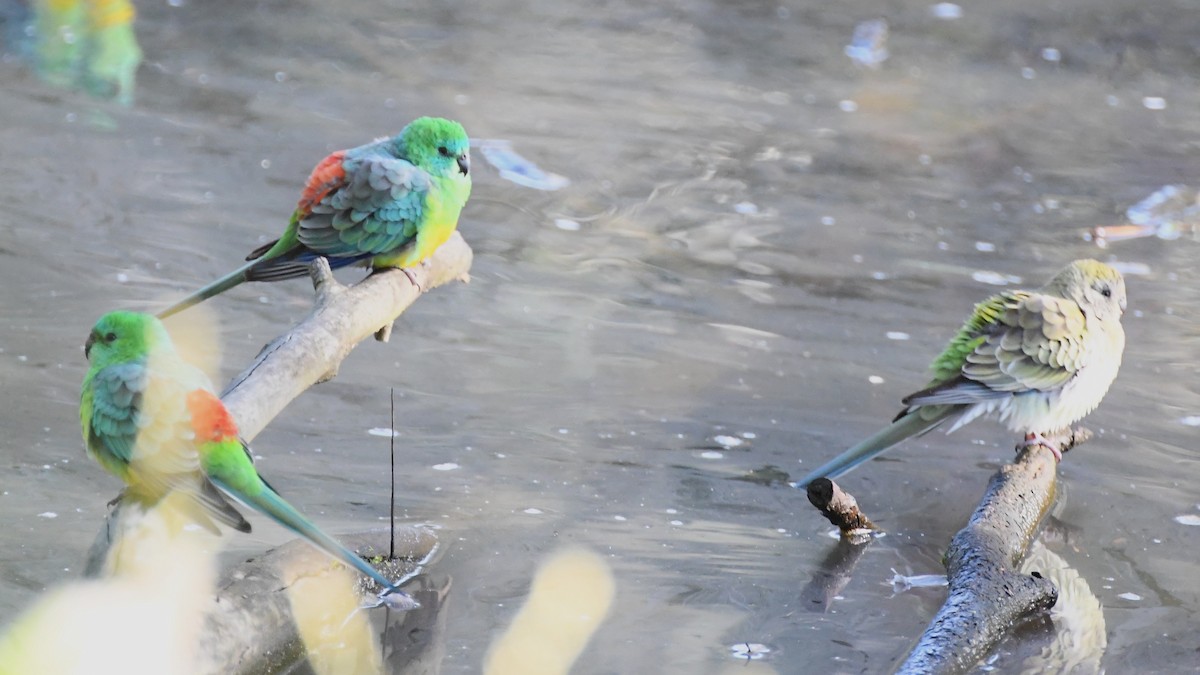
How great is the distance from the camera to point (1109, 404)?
5.48 meters

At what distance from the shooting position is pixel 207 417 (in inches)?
108

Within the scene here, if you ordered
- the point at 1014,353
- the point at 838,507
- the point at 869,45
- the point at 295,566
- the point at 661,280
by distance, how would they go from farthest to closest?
1. the point at 869,45
2. the point at 661,280
3. the point at 1014,353
4. the point at 838,507
5. the point at 295,566

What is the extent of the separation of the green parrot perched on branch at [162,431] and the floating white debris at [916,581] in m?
1.84

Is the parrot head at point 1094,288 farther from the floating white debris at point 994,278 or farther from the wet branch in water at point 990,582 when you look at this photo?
the floating white debris at point 994,278

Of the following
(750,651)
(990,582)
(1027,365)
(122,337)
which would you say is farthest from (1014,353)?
(122,337)

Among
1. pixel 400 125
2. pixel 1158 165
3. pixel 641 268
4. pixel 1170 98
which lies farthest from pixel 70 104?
pixel 1170 98

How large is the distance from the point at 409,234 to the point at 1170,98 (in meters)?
7.46

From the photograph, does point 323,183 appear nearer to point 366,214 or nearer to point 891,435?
point 366,214

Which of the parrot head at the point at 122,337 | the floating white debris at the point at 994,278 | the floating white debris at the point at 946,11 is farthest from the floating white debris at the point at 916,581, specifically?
the floating white debris at the point at 946,11

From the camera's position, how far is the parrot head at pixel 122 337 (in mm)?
2828

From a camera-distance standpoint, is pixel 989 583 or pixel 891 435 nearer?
pixel 989 583

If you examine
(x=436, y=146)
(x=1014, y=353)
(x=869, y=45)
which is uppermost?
(x=436, y=146)

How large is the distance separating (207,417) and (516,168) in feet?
17.2

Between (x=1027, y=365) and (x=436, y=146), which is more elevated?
(x=436, y=146)
